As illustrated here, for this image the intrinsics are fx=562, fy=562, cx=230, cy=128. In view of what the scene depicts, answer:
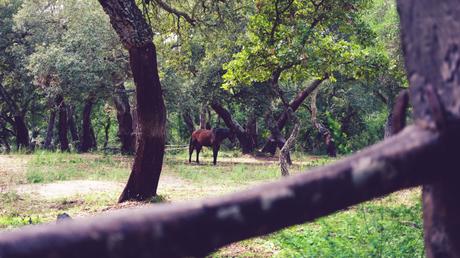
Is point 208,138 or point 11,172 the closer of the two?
point 11,172

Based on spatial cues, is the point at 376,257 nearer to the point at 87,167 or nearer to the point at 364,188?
the point at 364,188

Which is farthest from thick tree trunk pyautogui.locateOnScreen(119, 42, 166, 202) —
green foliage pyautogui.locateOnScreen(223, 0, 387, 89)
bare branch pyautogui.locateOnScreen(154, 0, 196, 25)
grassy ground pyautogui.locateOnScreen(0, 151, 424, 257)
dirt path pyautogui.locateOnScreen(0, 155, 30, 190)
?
dirt path pyautogui.locateOnScreen(0, 155, 30, 190)

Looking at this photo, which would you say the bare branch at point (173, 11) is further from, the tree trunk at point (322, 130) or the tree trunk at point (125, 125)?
the tree trunk at point (125, 125)

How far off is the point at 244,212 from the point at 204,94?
75.2 ft

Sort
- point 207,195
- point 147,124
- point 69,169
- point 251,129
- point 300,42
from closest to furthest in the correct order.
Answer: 1. point 147,124
2. point 300,42
3. point 207,195
4. point 69,169
5. point 251,129

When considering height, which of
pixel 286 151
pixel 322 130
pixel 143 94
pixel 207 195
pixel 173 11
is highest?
pixel 173 11

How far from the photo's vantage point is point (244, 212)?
1185 mm

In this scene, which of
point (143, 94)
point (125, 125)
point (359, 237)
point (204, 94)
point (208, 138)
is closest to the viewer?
point (359, 237)

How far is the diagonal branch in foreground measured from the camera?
101cm

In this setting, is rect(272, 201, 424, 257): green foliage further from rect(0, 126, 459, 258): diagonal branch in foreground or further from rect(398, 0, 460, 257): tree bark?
rect(0, 126, 459, 258): diagonal branch in foreground

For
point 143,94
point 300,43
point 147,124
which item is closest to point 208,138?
point 300,43

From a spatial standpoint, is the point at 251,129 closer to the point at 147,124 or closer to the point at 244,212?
the point at 147,124

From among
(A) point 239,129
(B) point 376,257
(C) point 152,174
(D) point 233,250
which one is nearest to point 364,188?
(B) point 376,257

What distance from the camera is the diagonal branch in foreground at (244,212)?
3.31 ft
